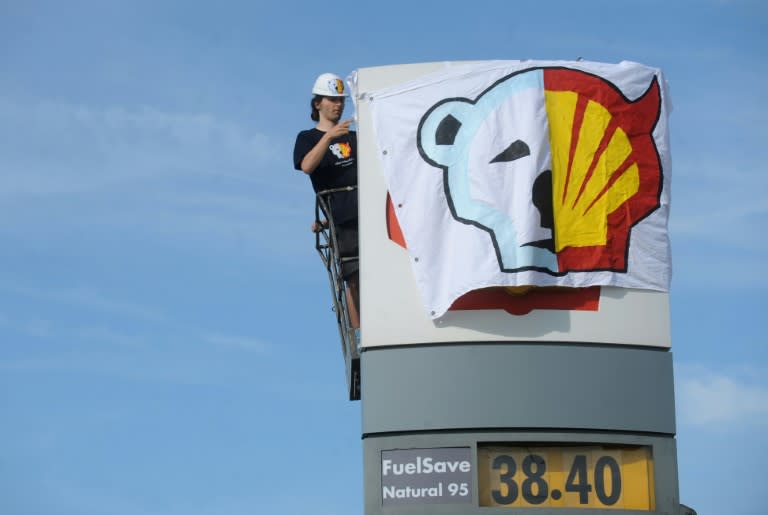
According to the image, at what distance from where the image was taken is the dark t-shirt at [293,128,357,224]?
840 inches

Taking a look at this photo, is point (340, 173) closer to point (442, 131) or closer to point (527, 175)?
point (442, 131)

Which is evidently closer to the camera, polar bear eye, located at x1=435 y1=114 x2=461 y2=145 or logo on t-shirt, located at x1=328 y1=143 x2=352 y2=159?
polar bear eye, located at x1=435 y1=114 x2=461 y2=145

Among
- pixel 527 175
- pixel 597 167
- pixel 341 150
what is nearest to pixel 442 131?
pixel 527 175

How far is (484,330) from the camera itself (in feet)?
64.4

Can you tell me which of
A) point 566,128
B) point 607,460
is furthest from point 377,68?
point 607,460

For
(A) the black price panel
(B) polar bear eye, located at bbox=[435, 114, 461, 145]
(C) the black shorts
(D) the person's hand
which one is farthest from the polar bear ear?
(A) the black price panel

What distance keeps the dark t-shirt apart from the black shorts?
96 mm

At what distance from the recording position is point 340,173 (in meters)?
21.4

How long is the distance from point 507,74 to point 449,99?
0.82m

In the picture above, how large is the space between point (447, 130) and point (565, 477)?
459cm

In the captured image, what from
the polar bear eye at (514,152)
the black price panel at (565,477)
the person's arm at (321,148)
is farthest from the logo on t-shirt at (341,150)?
the black price panel at (565,477)

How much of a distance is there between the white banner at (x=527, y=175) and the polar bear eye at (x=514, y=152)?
13mm

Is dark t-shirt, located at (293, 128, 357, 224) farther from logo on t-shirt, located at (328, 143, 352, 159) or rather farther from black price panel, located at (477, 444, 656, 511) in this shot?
black price panel, located at (477, 444, 656, 511)

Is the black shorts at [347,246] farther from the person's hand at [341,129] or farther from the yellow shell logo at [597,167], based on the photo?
the yellow shell logo at [597,167]
